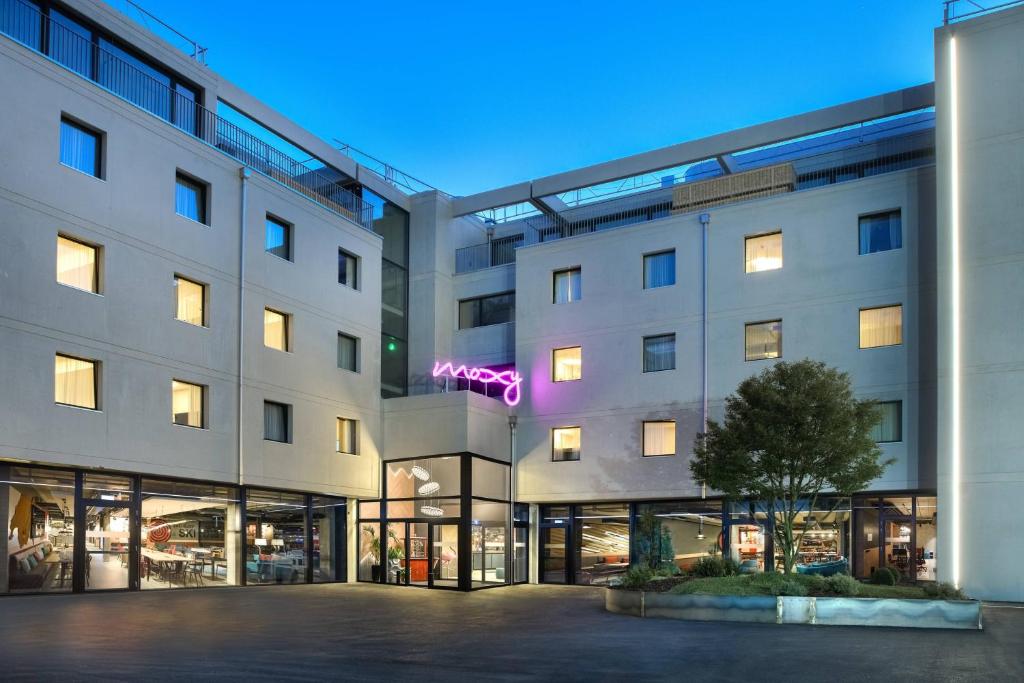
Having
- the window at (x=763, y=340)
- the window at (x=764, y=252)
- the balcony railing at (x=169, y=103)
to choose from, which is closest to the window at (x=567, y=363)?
the window at (x=763, y=340)

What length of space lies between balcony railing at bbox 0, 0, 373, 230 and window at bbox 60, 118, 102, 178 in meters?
1.19

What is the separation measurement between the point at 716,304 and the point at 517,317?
23.1 feet

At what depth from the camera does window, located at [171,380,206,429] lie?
2530cm

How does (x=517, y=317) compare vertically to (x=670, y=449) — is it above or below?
above

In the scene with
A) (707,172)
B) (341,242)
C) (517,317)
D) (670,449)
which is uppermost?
(707,172)

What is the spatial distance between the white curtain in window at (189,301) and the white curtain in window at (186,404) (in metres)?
1.68

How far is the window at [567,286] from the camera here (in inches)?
1313

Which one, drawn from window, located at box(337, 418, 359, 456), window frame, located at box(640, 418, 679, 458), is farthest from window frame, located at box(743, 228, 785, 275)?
window, located at box(337, 418, 359, 456)

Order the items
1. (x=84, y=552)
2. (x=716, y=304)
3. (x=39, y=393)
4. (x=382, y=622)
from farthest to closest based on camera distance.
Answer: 1. (x=716, y=304)
2. (x=84, y=552)
3. (x=39, y=393)
4. (x=382, y=622)

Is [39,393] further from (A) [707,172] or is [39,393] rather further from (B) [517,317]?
(A) [707,172]

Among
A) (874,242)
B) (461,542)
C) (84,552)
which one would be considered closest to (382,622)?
(84,552)

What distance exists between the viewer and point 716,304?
30469 millimetres

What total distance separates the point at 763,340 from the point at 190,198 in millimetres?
16569

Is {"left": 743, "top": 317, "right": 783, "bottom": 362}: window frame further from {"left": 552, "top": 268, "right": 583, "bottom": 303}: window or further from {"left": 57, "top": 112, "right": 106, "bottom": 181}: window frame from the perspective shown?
{"left": 57, "top": 112, "right": 106, "bottom": 181}: window frame
